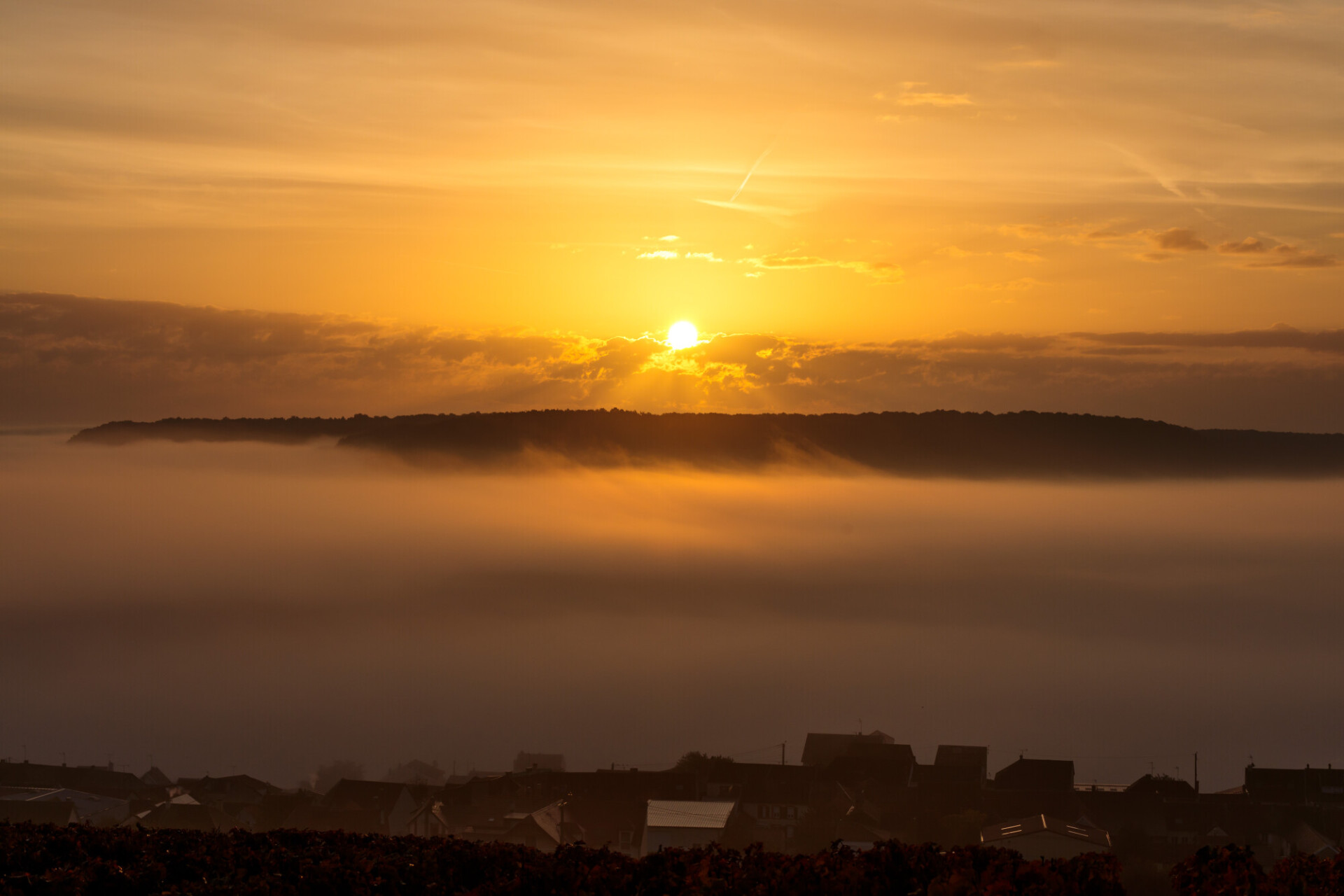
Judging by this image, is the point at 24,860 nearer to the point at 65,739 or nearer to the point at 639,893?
the point at 639,893

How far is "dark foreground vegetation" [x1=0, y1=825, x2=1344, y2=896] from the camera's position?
45.0ft

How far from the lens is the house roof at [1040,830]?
36.3 m

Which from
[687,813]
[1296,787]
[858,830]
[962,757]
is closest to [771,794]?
[858,830]

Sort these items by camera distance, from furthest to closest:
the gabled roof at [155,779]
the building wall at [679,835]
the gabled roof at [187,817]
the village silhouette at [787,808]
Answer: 1. the gabled roof at [155,779]
2. the gabled roof at [187,817]
3. the village silhouette at [787,808]
4. the building wall at [679,835]

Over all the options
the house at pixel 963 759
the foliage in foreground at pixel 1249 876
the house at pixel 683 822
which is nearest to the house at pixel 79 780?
the house at pixel 683 822

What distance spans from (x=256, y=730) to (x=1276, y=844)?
119 metres

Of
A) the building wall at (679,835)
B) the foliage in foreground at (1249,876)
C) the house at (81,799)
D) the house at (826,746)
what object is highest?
the foliage in foreground at (1249,876)

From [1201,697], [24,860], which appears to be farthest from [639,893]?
[1201,697]

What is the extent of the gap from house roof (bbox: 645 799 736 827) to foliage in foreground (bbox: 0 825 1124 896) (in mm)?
25424

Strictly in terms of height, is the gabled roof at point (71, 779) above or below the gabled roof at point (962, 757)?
below

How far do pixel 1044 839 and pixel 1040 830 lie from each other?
29cm

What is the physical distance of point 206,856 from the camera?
1602cm

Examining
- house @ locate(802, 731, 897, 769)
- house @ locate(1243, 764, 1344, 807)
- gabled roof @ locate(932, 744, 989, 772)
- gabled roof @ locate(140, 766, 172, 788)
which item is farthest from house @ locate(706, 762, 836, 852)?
gabled roof @ locate(140, 766, 172, 788)

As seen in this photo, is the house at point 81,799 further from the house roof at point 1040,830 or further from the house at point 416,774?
the house roof at point 1040,830
